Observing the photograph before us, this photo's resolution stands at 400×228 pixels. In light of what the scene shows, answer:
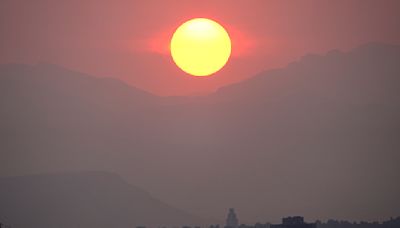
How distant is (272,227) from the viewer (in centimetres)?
14938

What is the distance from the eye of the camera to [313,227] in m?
150

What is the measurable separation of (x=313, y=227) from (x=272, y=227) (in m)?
6.95

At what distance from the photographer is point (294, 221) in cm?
14988

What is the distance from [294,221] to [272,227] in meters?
3.91

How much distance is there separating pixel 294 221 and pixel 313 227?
334cm
